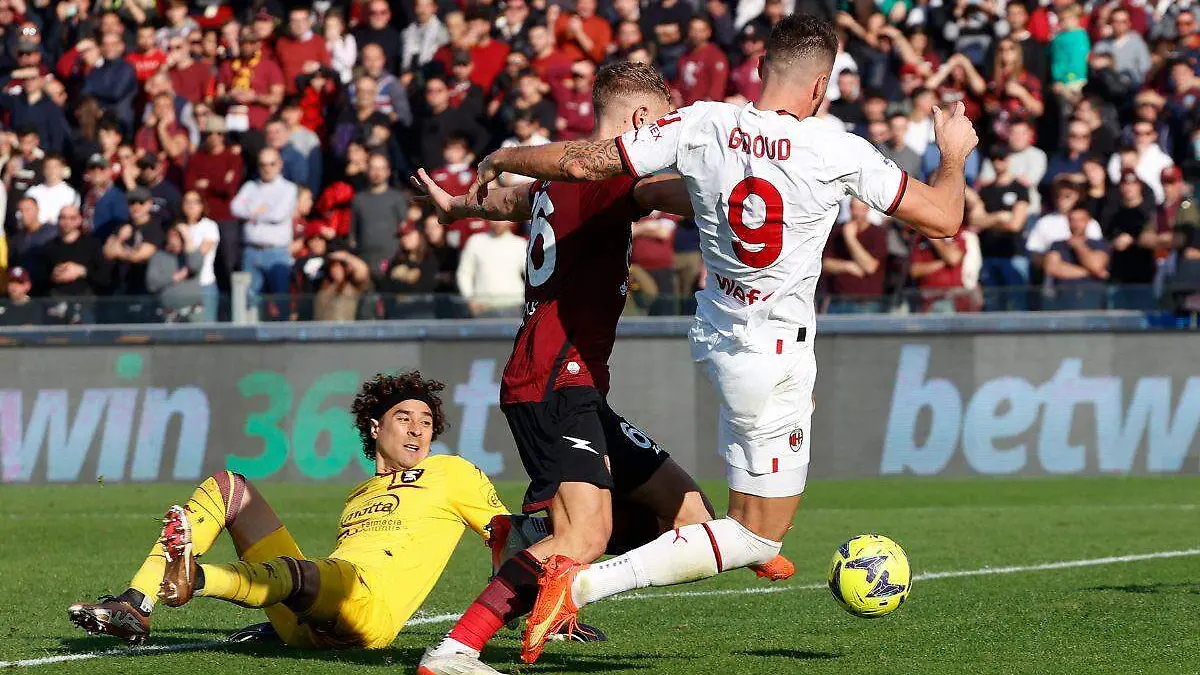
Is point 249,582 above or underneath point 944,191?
underneath

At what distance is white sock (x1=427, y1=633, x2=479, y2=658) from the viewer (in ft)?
20.3

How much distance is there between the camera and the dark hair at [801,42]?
20.6ft

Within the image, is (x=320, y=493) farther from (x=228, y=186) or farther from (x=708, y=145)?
(x=708, y=145)

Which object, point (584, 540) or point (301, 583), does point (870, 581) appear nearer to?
point (584, 540)

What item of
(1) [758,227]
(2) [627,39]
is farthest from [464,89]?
(1) [758,227]

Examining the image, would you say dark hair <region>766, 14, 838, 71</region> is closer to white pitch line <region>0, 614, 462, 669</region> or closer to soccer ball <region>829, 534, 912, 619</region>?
soccer ball <region>829, 534, 912, 619</region>

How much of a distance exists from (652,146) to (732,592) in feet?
12.5

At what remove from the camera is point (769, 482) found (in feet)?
21.1

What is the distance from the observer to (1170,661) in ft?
21.8

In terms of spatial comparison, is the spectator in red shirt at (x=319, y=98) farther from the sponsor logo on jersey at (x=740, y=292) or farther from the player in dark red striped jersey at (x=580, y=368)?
the sponsor logo on jersey at (x=740, y=292)

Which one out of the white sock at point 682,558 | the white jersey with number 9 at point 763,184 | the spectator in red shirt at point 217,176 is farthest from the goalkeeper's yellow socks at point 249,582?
the spectator in red shirt at point 217,176

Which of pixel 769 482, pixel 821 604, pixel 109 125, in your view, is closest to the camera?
pixel 769 482

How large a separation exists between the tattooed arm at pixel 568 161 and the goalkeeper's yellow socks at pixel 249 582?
1.77 m

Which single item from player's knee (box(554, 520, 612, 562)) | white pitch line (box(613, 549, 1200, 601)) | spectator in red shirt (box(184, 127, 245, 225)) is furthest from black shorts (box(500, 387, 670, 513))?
spectator in red shirt (box(184, 127, 245, 225))
